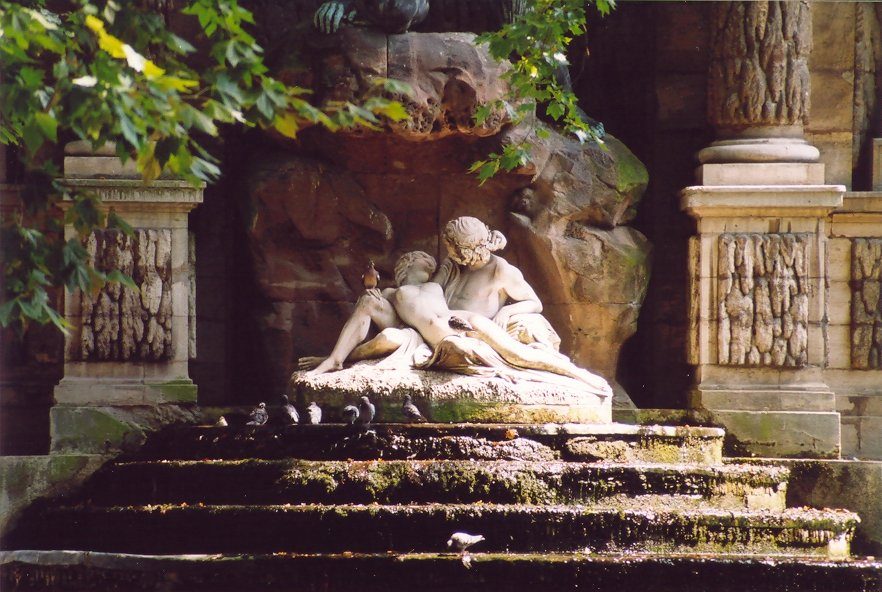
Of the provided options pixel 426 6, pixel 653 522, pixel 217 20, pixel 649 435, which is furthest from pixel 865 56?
pixel 217 20

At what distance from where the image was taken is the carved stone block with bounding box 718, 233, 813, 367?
1277 cm

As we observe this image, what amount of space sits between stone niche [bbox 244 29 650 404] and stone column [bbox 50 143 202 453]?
34.6 inches

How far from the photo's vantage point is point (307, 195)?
43.3ft

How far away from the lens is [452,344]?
457 inches

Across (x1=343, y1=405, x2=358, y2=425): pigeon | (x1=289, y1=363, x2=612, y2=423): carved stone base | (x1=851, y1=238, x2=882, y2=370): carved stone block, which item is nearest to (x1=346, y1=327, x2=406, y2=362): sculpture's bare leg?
(x1=289, y1=363, x2=612, y2=423): carved stone base

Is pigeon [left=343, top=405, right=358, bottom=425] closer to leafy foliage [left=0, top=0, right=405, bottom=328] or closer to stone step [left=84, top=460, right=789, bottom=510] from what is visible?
stone step [left=84, top=460, right=789, bottom=510]

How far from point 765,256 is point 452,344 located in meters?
2.86

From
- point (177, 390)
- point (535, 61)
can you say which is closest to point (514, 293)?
point (535, 61)

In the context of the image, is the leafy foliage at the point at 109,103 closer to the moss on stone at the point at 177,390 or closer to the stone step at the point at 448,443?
the stone step at the point at 448,443

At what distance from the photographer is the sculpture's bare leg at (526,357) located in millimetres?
11719

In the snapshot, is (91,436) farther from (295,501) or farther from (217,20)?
(217,20)

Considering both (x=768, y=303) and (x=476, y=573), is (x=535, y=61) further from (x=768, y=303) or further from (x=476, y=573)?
(x=476, y=573)

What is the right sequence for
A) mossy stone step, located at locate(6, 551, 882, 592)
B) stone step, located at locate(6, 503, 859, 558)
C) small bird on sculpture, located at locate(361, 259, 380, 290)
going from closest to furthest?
1. mossy stone step, located at locate(6, 551, 882, 592)
2. stone step, located at locate(6, 503, 859, 558)
3. small bird on sculpture, located at locate(361, 259, 380, 290)

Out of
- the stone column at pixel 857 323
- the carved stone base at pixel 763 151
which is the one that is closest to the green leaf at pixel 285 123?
the carved stone base at pixel 763 151
